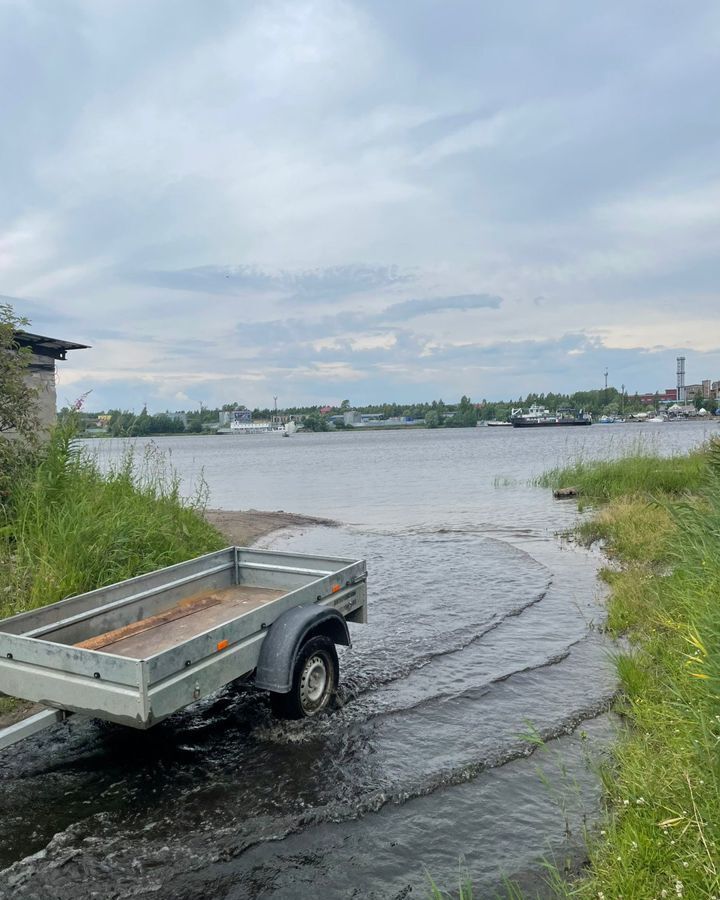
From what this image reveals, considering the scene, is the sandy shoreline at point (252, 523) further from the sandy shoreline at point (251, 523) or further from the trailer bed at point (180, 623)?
the trailer bed at point (180, 623)

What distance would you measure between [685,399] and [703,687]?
6779 inches

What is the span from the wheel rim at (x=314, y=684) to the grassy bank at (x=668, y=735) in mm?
2396

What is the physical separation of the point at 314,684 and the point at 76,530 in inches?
→ 143

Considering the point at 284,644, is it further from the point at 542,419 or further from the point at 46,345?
the point at 542,419

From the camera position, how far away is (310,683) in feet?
19.1

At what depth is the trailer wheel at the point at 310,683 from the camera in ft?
18.1

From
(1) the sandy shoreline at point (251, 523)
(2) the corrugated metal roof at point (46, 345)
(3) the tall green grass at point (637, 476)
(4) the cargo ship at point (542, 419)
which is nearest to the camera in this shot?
(2) the corrugated metal roof at point (46, 345)

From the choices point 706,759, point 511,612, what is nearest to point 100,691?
point 706,759

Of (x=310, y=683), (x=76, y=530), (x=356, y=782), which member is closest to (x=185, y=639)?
(x=310, y=683)

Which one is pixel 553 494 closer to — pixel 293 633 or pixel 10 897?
pixel 293 633

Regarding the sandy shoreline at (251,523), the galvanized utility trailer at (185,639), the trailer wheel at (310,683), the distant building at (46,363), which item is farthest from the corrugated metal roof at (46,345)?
the trailer wheel at (310,683)

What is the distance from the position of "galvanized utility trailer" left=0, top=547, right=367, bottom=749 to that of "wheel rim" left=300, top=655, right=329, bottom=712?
0.01 m

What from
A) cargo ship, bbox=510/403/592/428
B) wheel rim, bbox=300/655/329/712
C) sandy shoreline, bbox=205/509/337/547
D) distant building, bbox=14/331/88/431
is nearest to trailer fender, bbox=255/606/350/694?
wheel rim, bbox=300/655/329/712

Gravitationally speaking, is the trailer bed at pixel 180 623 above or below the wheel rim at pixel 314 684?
above
